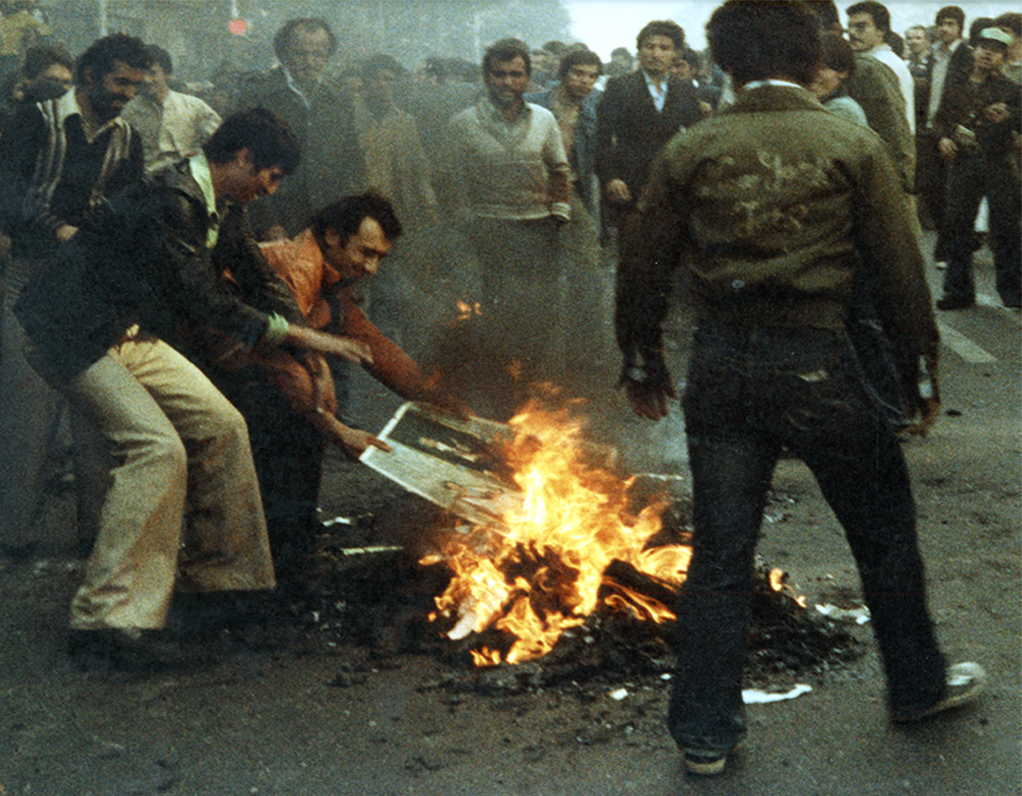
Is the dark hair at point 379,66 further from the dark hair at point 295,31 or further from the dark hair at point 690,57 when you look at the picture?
the dark hair at point 690,57

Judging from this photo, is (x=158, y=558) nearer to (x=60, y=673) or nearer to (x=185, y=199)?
(x=60, y=673)

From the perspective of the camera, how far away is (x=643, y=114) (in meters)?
7.50

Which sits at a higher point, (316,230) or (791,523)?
(316,230)

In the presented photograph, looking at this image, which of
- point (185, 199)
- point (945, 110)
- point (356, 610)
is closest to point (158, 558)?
point (356, 610)

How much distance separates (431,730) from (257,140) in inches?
78.8

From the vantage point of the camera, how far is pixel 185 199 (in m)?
3.74

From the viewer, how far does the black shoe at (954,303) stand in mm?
9039

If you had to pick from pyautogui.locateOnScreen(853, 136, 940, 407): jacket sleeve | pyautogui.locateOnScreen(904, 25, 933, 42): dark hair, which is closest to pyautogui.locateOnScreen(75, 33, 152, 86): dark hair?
pyautogui.locateOnScreen(853, 136, 940, 407): jacket sleeve

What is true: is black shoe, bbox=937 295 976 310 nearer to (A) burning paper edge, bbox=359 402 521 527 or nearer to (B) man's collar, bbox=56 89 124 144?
(A) burning paper edge, bbox=359 402 521 527

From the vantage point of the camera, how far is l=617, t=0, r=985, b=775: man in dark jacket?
8.75 feet

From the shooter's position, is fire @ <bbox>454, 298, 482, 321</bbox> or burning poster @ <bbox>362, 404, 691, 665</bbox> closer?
burning poster @ <bbox>362, 404, 691, 665</bbox>

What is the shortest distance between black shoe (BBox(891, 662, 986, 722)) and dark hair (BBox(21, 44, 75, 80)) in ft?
15.4

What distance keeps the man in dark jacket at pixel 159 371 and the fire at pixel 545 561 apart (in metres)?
0.73

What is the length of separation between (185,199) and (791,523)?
2.86 meters
